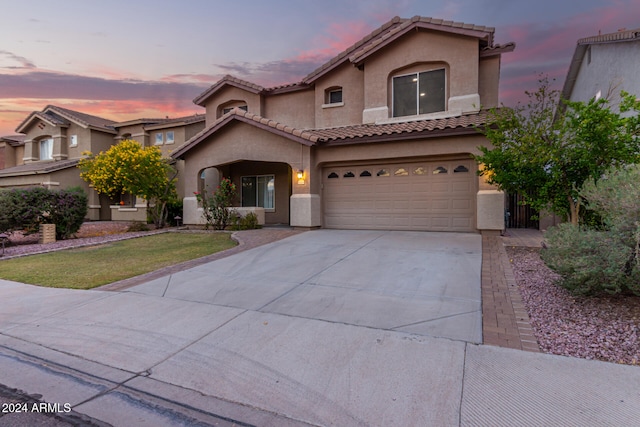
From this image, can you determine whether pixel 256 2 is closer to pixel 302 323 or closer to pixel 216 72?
pixel 216 72

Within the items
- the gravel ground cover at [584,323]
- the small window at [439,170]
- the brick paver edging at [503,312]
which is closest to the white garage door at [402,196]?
the small window at [439,170]

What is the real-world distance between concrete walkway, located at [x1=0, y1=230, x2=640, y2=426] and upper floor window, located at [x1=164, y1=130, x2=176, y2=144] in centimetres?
1792

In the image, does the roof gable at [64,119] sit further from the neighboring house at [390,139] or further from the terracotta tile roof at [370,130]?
the terracotta tile roof at [370,130]

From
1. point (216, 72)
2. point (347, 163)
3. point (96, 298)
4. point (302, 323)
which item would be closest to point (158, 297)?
point (96, 298)

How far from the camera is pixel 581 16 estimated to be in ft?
47.4

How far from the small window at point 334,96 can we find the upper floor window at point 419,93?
2.84 m

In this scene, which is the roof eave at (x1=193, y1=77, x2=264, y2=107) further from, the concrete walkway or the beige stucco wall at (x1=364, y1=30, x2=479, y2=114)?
the concrete walkway

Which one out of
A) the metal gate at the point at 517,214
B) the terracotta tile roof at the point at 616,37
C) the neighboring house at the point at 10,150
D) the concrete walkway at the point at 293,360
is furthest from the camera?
the neighboring house at the point at 10,150

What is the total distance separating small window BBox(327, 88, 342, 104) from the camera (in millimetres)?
15438

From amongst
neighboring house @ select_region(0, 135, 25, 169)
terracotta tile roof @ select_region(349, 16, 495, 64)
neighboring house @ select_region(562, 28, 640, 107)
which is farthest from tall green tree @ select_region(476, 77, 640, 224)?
neighboring house @ select_region(0, 135, 25, 169)

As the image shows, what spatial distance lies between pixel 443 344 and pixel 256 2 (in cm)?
1666

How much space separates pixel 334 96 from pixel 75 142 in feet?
66.6

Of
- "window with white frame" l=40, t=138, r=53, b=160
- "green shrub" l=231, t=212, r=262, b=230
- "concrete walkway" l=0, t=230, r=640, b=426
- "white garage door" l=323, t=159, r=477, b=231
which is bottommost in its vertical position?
"concrete walkway" l=0, t=230, r=640, b=426

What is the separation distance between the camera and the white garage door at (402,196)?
1131 centimetres
